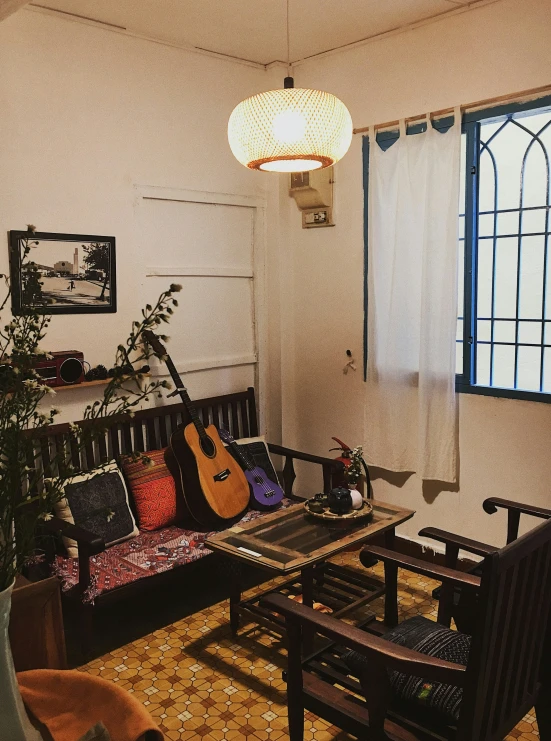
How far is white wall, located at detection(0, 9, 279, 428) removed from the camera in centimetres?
336

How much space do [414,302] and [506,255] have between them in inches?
21.3

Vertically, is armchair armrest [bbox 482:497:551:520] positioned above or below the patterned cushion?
above

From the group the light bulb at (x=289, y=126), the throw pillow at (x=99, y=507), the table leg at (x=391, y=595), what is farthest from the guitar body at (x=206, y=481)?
the light bulb at (x=289, y=126)

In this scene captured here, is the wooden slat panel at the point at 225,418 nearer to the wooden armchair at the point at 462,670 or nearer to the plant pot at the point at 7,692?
the wooden armchair at the point at 462,670

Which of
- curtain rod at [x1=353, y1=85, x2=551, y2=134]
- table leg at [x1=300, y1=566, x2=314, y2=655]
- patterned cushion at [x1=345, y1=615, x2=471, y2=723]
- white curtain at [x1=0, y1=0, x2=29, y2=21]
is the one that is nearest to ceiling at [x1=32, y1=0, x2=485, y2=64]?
curtain rod at [x1=353, y1=85, x2=551, y2=134]

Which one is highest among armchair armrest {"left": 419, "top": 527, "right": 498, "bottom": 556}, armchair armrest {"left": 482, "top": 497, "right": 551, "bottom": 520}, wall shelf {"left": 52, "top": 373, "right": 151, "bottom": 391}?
wall shelf {"left": 52, "top": 373, "right": 151, "bottom": 391}

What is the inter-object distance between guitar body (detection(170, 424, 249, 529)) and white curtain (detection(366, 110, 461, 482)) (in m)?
0.90

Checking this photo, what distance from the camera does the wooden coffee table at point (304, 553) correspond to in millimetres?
2844

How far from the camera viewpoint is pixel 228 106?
425 cm

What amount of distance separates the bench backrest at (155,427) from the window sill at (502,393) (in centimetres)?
134

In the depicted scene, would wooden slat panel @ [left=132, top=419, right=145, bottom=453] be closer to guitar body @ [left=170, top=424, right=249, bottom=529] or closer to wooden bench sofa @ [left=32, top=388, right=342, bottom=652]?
wooden bench sofa @ [left=32, top=388, right=342, bottom=652]

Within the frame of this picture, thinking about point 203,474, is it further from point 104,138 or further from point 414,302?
point 104,138

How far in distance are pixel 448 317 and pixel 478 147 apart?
89cm

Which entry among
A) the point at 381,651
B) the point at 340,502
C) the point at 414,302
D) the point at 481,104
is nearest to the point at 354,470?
the point at 340,502
